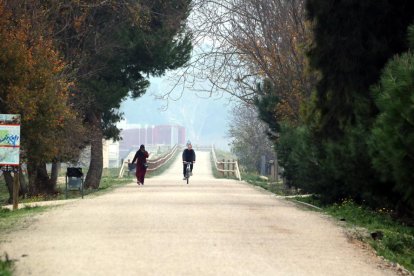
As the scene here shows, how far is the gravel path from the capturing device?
11.1 m

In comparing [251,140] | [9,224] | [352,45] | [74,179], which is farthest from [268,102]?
[251,140]

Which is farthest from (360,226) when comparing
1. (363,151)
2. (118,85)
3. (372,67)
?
(118,85)

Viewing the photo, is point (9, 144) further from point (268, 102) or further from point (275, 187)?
point (275, 187)

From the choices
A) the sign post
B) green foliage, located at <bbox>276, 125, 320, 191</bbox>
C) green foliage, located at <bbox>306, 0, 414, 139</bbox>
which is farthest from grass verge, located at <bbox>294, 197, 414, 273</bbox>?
the sign post

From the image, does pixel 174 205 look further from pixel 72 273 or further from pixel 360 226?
pixel 72 273

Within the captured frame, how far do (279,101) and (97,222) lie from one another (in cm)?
2239

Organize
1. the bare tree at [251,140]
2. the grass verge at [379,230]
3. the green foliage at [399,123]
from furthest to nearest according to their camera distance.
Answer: the bare tree at [251,140] → the green foliage at [399,123] → the grass verge at [379,230]

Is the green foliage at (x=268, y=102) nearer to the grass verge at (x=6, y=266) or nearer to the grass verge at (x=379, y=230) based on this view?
the grass verge at (x=379, y=230)

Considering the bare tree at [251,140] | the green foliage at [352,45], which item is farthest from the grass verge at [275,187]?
the bare tree at [251,140]

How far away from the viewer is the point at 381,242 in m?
14.6

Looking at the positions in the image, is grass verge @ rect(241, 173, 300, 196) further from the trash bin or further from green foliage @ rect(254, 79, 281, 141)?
→ the trash bin

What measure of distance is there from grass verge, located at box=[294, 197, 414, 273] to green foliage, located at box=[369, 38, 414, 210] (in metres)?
0.87

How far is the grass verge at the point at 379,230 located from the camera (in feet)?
44.2

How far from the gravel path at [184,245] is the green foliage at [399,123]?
141cm
